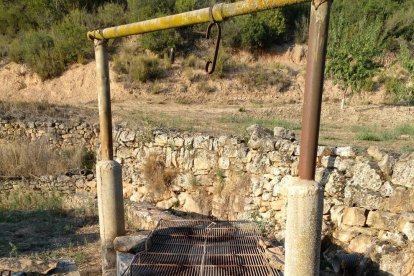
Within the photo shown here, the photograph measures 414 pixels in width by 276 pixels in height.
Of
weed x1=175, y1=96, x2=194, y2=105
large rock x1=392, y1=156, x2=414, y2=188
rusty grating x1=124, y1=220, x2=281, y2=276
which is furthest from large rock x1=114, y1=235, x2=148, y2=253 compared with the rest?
weed x1=175, y1=96, x2=194, y2=105

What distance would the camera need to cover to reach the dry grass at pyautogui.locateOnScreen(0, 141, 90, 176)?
8734 millimetres

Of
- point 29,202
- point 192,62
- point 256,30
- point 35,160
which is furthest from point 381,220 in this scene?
point 256,30

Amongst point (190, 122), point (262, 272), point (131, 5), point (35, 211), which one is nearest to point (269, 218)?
point (262, 272)

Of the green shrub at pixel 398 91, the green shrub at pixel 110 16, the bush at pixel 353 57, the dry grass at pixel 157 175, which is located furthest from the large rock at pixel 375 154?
the green shrub at pixel 110 16

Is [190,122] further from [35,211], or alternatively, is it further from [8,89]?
[8,89]

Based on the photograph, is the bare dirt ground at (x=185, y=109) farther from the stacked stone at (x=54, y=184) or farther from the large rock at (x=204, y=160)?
the large rock at (x=204, y=160)

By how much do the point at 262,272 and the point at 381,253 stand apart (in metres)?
1.53

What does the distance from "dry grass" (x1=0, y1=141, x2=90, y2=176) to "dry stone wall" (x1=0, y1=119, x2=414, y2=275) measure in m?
0.37

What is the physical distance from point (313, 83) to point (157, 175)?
202 inches

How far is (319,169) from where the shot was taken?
201 inches

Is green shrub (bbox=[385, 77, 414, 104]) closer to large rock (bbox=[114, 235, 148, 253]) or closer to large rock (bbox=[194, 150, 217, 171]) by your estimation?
large rock (bbox=[194, 150, 217, 171])

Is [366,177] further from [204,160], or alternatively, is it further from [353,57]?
[353,57]

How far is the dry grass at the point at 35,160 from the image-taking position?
8734mm

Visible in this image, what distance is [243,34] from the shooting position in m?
19.9
